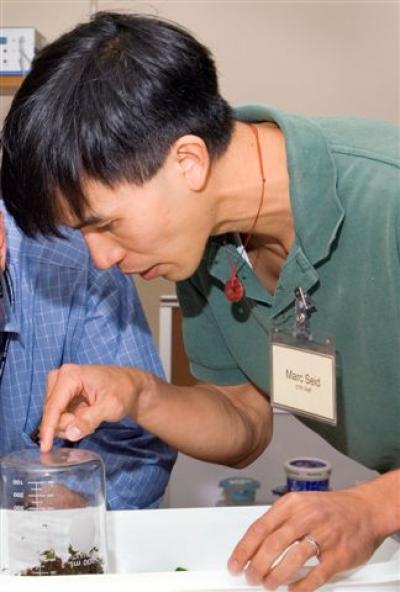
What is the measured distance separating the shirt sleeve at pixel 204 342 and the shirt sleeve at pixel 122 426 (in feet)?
0.26

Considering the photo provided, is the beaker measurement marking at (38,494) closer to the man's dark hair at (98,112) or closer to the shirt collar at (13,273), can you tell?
the man's dark hair at (98,112)

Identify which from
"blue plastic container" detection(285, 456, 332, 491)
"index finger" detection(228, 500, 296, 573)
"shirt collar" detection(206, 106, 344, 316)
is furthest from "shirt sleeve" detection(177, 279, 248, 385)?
"blue plastic container" detection(285, 456, 332, 491)

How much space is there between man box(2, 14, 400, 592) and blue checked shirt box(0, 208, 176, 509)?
0.48ft

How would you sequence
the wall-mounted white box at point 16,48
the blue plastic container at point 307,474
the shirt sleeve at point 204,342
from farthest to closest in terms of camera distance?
the wall-mounted white box at point 16,48
the blue plastic container at point 307,474
the shirt sleeve at point 204,342

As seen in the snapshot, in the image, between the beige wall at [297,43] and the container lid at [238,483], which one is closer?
the container lid at [238,483]

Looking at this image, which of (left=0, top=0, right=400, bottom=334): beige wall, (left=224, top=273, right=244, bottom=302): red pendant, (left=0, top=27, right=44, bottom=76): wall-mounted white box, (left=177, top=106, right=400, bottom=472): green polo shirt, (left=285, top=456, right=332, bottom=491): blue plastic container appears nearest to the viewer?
(left=177, top=106, right=400, bottom=472): green polo shirt

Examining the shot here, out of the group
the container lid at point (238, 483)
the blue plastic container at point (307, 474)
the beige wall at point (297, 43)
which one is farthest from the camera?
the beige wall at point (297, 43)

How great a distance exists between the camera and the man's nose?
1.12 meters

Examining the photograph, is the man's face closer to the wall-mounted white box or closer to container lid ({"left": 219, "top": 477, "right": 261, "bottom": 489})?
container lid ({"left": 219, "top": 477, "right": 261, "bottom": 489})

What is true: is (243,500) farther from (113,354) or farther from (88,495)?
(88,495)

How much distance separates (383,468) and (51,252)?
679 mm

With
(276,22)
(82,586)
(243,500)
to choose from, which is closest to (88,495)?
(82,586)

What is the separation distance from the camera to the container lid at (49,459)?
993mm

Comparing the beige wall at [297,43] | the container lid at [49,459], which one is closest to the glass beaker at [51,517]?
the container lid at [49,459]
